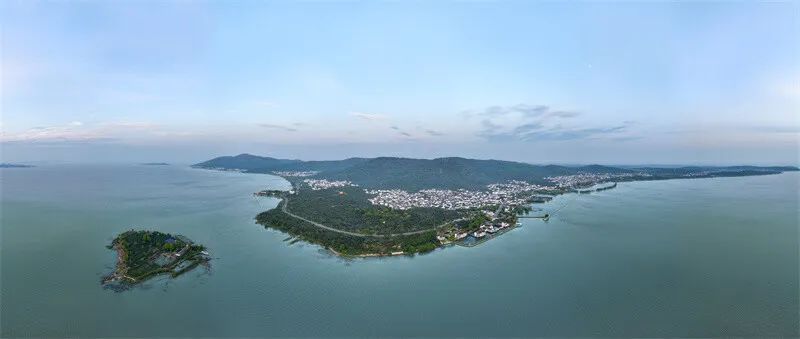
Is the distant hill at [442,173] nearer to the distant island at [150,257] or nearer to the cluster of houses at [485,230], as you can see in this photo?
the cluster of houses at [485,230]

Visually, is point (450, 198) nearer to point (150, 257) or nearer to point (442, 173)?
point (442, 173)

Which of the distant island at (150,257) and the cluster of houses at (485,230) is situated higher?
the cluster of houses at (485,230)

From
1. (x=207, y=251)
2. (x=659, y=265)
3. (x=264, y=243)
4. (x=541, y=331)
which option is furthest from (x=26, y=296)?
(x=659, y=265)

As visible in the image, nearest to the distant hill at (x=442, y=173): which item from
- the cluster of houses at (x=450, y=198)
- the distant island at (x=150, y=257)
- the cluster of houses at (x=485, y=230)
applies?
the cluster of houses at (x=450, y=198)

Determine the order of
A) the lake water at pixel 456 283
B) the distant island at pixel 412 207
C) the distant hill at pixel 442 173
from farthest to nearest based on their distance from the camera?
the distant hill at pixel 442 173
the distant island at pixel 412 207
the lake water at pixel 456 283

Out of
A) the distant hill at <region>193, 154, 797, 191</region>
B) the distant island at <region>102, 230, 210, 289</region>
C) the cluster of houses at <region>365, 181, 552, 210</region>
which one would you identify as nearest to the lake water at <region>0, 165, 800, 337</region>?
the distant island at <region>102, 230, 210, 289</region>

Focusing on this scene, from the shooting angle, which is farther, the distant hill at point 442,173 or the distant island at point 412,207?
the distant hill at point 442,173

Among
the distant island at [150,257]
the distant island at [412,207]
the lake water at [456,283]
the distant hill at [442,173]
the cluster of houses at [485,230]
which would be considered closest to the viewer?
the lake water at [456,283]
